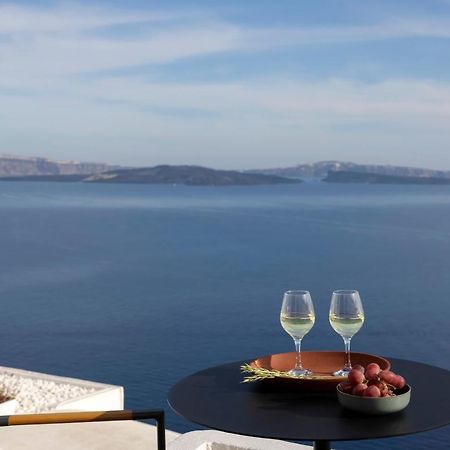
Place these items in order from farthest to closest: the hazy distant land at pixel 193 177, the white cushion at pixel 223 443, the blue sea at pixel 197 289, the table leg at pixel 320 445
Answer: the hazy distant land at pixel 193 177, the blue sea at pixel 197 289, the white cushion at pixel 223 443, the table leg at pixel 320 445

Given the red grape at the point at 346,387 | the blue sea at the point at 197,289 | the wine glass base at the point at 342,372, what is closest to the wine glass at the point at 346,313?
the wine glass base at the point at 342,372

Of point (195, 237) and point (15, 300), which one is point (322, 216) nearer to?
point (195, 237)

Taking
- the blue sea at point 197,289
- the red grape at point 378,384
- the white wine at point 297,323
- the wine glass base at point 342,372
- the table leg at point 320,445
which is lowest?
the blue sea at point 197,289

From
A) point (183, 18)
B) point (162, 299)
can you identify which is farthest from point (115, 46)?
point (162, 299)

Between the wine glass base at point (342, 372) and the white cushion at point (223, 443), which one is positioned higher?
the wine glass base at point (342, 372)

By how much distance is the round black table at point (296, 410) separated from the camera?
217cm

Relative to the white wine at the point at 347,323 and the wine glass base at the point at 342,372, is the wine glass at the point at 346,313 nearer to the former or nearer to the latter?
the white wine at the point at 347,323

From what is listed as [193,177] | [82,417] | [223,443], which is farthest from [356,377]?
[193,177]

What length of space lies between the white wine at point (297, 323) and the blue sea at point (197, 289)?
14364 millimetres

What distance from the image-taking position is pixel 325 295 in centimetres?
3262

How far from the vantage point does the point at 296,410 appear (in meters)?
2.34

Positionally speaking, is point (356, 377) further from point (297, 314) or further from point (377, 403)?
point (297, 314)

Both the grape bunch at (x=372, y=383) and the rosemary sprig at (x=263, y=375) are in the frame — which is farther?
the rosemary sprig at (x=263, y=375)

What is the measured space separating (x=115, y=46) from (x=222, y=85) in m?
21.1
